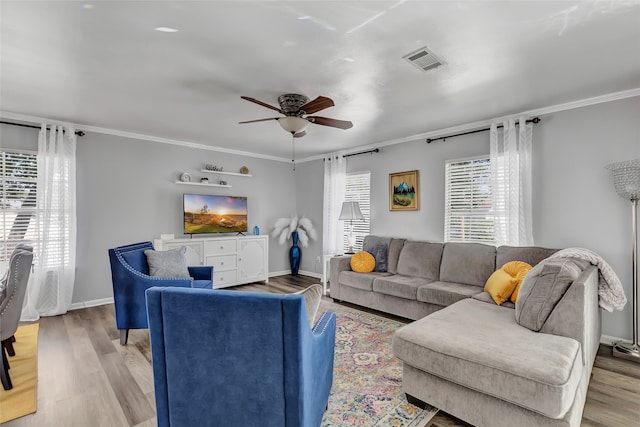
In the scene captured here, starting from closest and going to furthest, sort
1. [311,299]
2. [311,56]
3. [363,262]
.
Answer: [311,299]
[311,56]
[363,262]

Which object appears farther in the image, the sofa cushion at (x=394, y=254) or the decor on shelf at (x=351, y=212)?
the decor on shelf at (x=351, y=212)

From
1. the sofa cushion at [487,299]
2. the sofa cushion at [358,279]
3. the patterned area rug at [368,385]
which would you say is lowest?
the patterned area rug at [368,385]

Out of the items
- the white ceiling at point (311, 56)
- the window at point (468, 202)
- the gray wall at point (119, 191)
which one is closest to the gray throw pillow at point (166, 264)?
the gray wall at point (119, 191)

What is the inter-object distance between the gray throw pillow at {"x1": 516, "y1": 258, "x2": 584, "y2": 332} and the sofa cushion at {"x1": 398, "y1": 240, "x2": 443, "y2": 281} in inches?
71.5

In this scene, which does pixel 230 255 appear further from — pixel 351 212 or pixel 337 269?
pixel 351 212

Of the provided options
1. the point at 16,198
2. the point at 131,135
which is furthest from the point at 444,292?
the point at 16,198

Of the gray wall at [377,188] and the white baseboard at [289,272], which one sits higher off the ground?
the gray wall at [377,188]

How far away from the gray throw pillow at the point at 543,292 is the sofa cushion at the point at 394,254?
224 centimetres

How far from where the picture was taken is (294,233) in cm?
641

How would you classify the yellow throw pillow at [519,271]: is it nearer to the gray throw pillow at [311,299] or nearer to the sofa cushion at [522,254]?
the sofa cushion at [522,254]

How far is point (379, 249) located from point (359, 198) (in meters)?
1.33

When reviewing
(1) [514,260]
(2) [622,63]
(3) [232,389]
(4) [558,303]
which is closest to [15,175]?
(3) [232,389]

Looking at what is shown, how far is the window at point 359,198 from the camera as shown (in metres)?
5.50

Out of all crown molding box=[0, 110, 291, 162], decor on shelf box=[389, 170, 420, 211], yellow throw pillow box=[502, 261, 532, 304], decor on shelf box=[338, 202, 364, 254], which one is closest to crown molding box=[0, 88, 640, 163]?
crown molding box=[0, 110, 291, 162]
